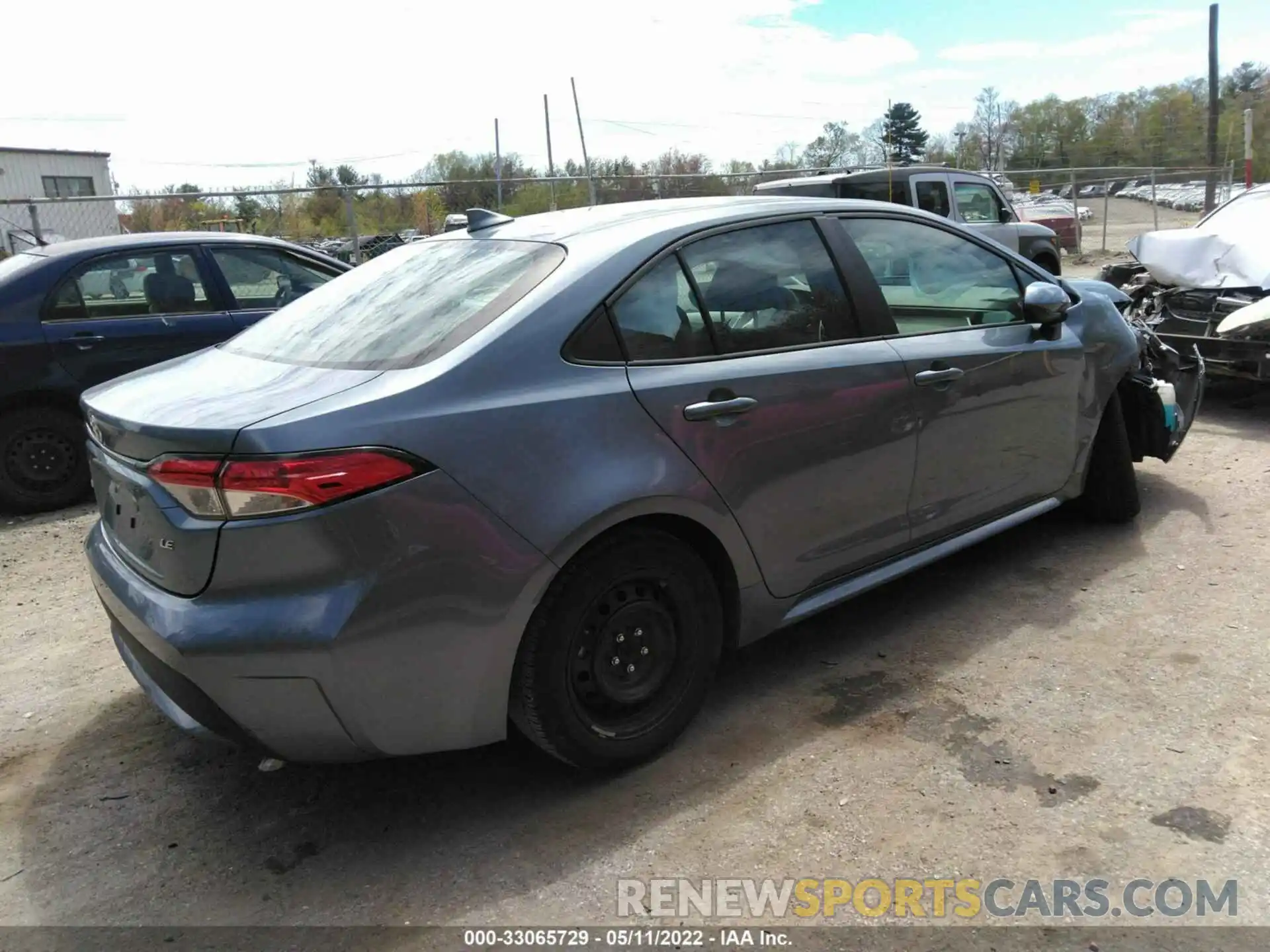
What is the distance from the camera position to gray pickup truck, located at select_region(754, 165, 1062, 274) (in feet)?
33.8

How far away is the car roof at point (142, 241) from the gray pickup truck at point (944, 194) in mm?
4870

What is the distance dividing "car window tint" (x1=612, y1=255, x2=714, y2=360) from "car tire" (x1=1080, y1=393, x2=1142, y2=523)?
98.4 inches

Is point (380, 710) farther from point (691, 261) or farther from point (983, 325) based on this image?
point (983, 325)

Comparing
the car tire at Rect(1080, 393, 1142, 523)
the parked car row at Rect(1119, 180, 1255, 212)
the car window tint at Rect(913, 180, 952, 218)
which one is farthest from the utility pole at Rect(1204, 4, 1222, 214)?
the car tire at Rect(1080, 393, 1142, 523)

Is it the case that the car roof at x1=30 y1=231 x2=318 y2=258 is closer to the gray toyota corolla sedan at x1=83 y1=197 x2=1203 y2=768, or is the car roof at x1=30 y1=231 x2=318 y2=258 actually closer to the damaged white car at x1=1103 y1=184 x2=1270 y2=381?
the gray toyota corolla sedan at x1=83 y1=197 x2=1203 y2=768

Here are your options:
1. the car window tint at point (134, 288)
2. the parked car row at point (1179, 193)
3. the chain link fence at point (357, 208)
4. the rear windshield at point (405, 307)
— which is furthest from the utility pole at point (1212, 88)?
the rear windshield at point (405, 307)

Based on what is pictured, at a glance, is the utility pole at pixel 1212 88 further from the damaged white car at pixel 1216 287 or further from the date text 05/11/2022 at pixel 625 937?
the date text 05/11/2022 at pixel 625 937

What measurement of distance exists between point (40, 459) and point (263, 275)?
1.89 meters

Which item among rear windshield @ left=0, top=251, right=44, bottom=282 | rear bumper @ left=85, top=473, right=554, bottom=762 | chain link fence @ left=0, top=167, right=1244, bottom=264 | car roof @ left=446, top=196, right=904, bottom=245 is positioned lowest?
rear bumper @ left=85, top=473, right=554, bottom=762

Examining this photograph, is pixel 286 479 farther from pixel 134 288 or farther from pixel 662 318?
pixel 134 288

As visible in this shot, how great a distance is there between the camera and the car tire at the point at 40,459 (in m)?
5.95

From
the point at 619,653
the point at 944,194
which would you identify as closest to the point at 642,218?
the point at 619,653

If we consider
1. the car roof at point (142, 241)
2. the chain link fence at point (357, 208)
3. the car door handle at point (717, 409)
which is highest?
the chain link fence at point (357, 208)

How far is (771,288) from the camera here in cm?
325
